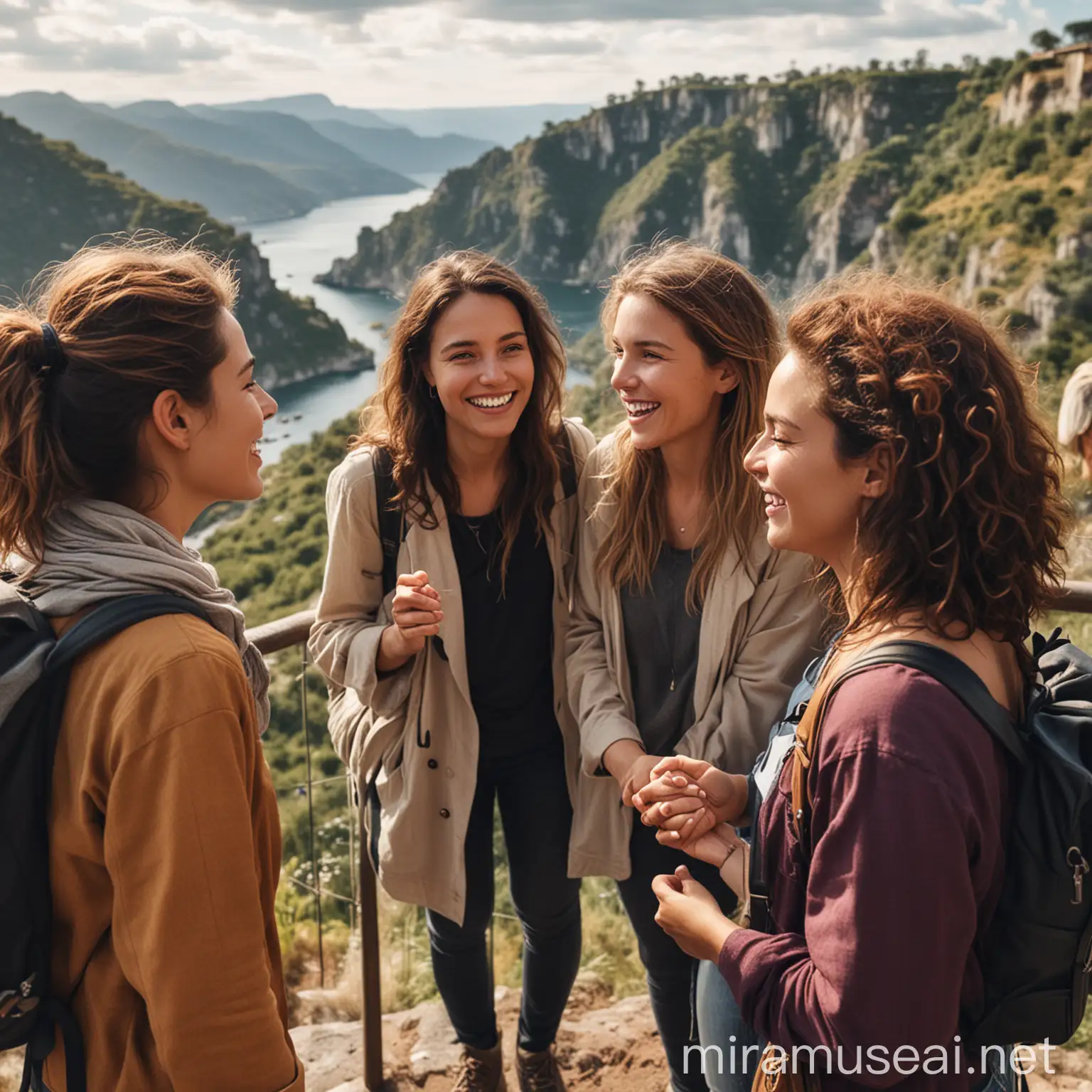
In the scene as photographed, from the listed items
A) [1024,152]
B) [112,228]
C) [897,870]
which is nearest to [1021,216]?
[1024,152]

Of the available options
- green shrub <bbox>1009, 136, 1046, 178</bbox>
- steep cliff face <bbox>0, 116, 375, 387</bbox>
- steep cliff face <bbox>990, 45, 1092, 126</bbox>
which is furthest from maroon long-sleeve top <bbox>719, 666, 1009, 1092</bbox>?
steep cliff face <bbox>990, 45, 1092, 126</bbox>

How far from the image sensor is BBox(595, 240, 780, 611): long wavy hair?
210 cm

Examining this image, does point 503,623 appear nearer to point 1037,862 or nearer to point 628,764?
point 628,764

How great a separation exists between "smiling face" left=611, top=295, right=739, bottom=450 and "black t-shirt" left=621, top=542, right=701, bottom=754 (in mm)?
271

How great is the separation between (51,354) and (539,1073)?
201 cm

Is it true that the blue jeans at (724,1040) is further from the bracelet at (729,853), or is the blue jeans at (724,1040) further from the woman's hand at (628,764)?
the woman's hand at (628,764)

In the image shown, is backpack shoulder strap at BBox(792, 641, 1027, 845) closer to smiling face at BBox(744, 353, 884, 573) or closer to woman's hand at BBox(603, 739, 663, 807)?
smiling face at BBox(744, 353, 884, 573)

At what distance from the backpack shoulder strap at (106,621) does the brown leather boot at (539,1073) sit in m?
1.73

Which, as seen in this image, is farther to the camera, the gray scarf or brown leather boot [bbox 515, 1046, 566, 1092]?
brown leather boot [bbox 515, 1046, 566, 1092]

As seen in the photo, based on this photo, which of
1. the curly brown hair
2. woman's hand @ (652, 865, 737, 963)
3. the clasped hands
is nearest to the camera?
the curly brown hair

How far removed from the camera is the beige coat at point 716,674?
6.73 ft

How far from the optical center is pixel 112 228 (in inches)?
2324

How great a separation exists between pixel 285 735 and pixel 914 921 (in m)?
21.6

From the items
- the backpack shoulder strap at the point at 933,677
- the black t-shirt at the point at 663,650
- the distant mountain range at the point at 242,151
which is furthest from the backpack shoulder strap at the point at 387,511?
the distant mountain range at the point at 242,151
